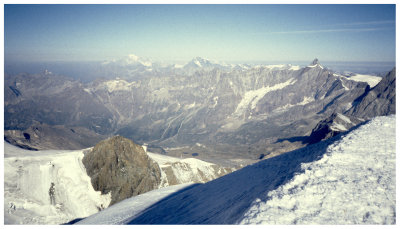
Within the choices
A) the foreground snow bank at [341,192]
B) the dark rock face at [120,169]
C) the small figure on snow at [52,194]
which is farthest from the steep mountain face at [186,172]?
Answer: the foreground snow bank at [341,192]

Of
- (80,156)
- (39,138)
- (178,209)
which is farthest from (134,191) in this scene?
(39,138)

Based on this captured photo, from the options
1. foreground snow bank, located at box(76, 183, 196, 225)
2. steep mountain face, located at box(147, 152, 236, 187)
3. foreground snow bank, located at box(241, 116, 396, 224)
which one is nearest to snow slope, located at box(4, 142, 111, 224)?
foreground snow bank, located at box(76, 183, 196, 225)

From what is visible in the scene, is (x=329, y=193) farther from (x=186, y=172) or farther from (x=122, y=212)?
(x=186, y=172)

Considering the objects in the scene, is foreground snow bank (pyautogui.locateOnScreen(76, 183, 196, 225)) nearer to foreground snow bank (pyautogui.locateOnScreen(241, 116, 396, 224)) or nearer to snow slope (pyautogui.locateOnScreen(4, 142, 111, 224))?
foreground snow bank (pyautogui.locateOnScreen(241, 116, 396, 224))

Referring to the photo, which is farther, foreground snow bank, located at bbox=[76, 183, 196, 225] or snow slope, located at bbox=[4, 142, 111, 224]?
snow slope, located at bbox=[4, 142, 111, 224]

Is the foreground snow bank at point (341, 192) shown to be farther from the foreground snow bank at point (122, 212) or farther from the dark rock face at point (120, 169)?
the dark rock face at point (120, 169)

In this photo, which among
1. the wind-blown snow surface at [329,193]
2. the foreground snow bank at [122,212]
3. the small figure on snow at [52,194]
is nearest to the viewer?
the wind-blown snow surface at [329,193]
